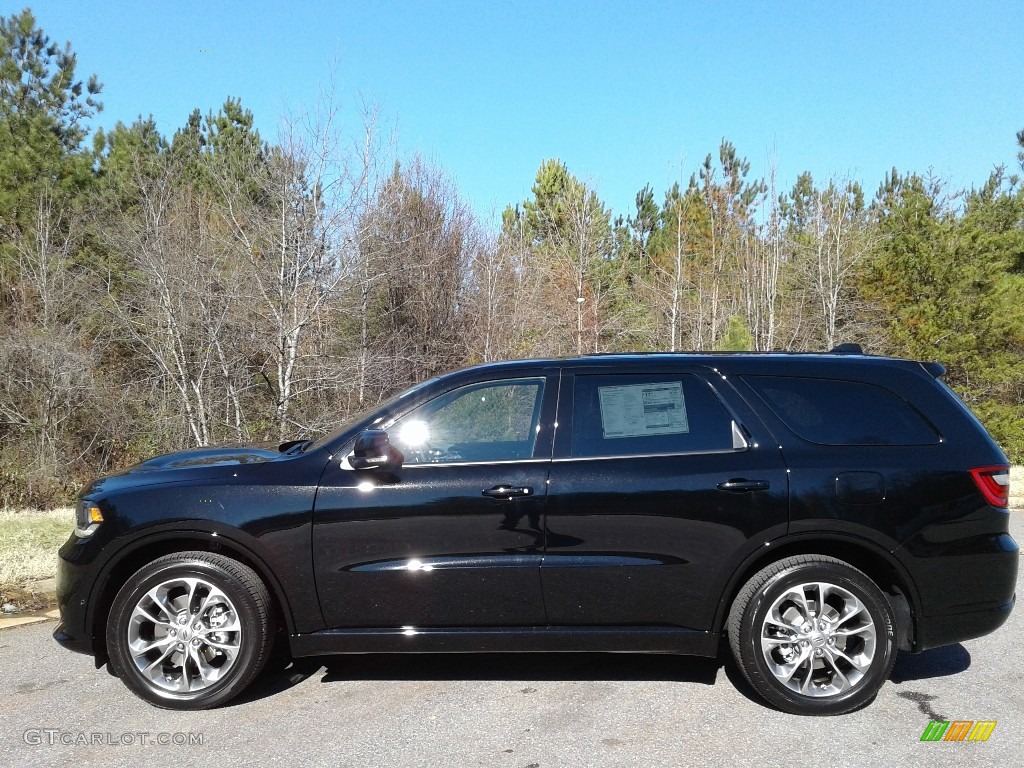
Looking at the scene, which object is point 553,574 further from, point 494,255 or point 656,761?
point 494,255

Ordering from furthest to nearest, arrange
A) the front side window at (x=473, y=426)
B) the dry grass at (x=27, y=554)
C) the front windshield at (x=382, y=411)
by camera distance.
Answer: the dry grass at (x=27, y=554), the front windshield at (x=382, y=411), the front side window at (x=473, y=426)

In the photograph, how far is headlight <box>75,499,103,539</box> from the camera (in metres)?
4.32

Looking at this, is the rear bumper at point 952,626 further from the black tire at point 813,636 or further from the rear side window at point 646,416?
the rear side window at point 646,416

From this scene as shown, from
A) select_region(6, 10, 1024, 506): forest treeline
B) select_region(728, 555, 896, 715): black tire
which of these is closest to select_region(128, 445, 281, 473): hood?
select_region(728, 555, 896, 715): black tire

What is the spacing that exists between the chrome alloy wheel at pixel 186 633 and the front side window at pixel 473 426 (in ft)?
4.04

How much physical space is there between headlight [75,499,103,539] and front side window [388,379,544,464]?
1583 millimetres

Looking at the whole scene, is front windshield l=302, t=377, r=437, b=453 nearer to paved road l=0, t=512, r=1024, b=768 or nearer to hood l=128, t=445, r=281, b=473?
hood l=128, t=445, r=281, b=473

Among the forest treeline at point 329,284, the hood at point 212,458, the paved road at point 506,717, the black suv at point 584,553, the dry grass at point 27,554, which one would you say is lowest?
the paved road at point 506,717

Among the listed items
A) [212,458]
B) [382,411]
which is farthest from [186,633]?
[382,411]

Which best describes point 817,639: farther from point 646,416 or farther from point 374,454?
point 374,454

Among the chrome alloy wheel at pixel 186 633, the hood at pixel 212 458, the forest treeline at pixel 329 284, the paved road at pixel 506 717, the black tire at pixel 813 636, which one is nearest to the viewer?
the paved road at pixel 506 717

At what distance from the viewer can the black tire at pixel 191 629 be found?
4203mm

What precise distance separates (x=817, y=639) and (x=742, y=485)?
0.85 metres

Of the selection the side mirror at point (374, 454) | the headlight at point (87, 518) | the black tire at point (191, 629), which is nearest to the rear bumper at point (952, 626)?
the side mirror at point (374, 454)
